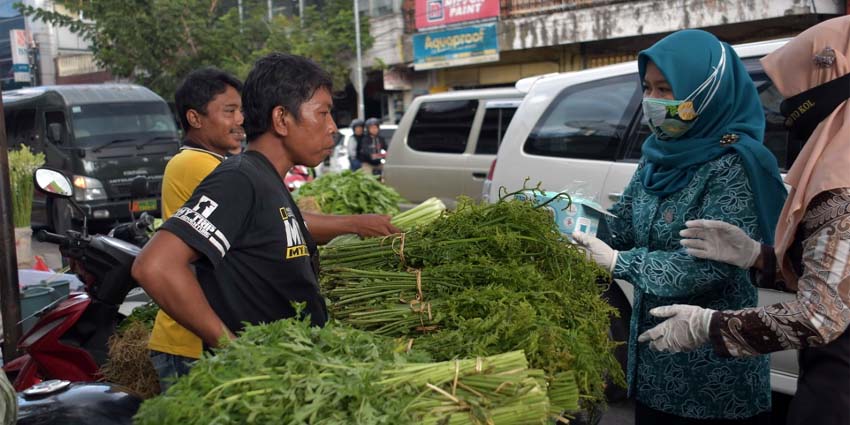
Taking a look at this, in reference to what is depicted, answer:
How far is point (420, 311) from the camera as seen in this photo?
6.89ft

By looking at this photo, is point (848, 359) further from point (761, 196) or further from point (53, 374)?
point (53, 374)

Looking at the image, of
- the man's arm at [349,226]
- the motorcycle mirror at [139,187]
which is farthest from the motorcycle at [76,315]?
the man's arm at [349,226]

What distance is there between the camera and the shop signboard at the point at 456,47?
62.4ft

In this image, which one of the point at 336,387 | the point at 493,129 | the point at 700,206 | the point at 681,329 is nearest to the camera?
the point at 336,387

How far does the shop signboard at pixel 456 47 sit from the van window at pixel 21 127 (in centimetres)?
1074

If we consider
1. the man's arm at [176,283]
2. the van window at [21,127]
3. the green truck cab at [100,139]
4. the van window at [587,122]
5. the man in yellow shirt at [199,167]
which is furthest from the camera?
the van window at [21,127]

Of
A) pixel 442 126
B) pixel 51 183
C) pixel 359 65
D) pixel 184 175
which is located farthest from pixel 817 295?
pixel 359 65

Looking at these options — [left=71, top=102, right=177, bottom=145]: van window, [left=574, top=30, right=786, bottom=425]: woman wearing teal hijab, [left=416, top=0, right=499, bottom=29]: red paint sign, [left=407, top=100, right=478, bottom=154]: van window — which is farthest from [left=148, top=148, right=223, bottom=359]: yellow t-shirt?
[left=416, top=0, right=499, bottom=29]: red paint sign

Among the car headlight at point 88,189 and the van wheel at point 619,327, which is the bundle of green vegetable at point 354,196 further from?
the car headlight at point 88,189

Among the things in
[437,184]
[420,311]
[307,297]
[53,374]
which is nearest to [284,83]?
[307,297]

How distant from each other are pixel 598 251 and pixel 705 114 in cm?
61

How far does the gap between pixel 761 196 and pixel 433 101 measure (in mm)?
7132

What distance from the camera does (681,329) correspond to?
2158 mm

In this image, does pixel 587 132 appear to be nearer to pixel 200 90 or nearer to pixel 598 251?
pixel 598 251
